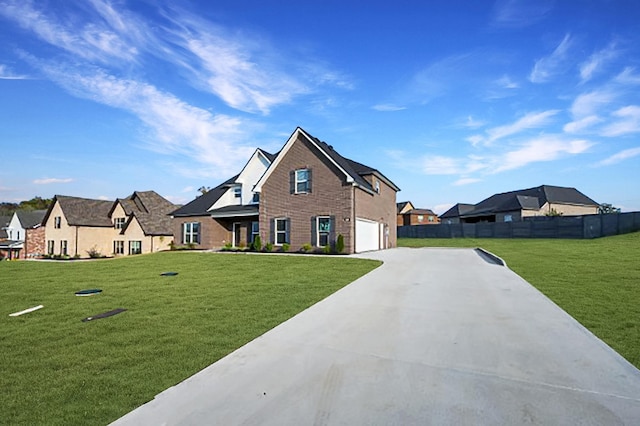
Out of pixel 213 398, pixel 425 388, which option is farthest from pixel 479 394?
pixel 213 398

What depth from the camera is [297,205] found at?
21703mm

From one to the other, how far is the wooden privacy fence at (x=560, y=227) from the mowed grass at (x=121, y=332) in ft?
94.5

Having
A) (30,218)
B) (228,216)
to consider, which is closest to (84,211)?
(30,218)

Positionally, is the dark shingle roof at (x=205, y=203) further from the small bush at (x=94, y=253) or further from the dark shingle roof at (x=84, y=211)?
the dark shingle roof at (x=84, y=211)

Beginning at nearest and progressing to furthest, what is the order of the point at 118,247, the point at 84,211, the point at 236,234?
the point at 236,234
the point at 118,247
the point at 84,211

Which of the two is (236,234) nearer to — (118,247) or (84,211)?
(118,247)

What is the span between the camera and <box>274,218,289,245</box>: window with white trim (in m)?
22.1

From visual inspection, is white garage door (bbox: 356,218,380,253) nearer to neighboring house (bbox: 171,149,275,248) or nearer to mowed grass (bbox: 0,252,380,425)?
neighboring house (bbox: 171,149,275,248)

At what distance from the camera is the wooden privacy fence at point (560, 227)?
29984mm

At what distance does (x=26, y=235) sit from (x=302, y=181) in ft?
127

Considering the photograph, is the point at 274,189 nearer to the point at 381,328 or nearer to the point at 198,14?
the point at 198,14

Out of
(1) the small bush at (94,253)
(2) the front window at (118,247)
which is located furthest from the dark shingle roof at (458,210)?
(1) the small bush at (94,253)

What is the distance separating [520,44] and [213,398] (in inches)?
541

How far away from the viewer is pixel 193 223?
26.8m
